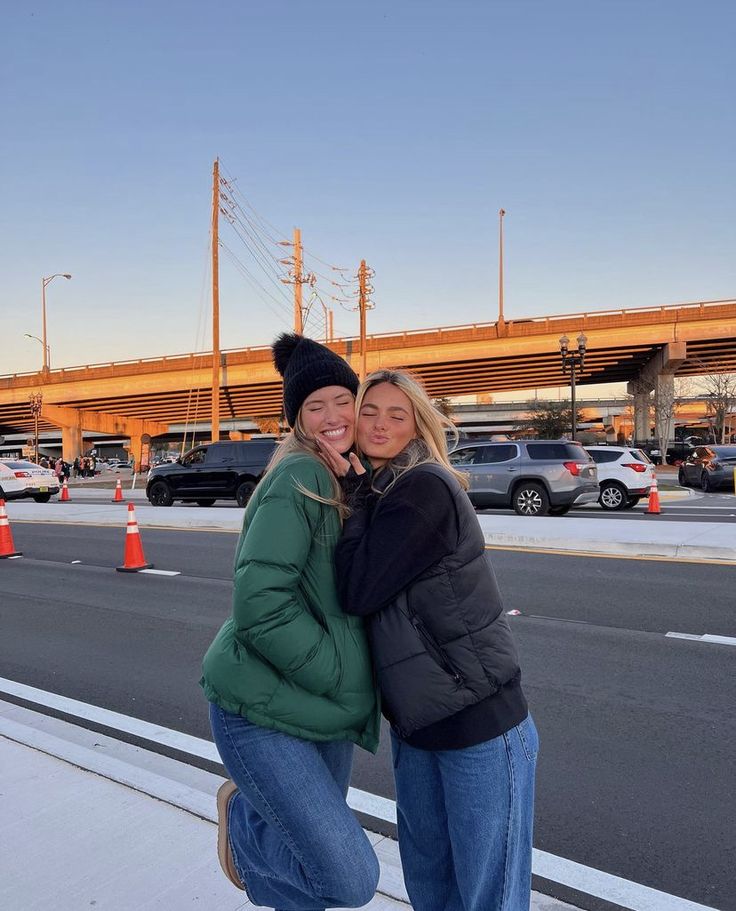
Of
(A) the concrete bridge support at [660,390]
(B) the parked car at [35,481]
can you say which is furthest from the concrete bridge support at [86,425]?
(A) the concrete bridge support at [660,390]

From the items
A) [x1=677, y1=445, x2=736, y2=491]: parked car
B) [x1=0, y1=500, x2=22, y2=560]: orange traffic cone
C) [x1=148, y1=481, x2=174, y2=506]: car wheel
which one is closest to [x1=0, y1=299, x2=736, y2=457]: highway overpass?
[x1=148, y1=481, x2=174, y2=506]: car wheel

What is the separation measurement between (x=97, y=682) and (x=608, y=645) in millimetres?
3894

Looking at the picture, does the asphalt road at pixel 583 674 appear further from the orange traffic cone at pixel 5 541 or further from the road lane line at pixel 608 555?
the orange traffic cone at pixel 5 541

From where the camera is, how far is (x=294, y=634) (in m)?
1.86

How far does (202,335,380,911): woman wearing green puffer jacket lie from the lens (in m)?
1.88

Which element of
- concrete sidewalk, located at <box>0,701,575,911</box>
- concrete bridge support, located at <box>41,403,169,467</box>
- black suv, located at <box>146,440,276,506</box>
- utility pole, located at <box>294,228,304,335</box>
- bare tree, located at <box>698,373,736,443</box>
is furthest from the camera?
concrete bridge support, located at <box>41,403,169,467</box>

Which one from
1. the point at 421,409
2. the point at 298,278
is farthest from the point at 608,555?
the point at 298,278

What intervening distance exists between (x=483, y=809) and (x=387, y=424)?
105cm

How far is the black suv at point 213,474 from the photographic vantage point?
20.3m

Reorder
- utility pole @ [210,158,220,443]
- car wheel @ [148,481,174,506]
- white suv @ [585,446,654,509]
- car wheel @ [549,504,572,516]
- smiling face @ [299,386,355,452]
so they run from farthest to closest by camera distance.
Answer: utility pole @ [210,158,220,443] → car wheel @ [148,481,174,506] → white suv @ [585,446,654,509] → car wheel @ [549,504,572,516] → smiling face @ [299,386,355,452]

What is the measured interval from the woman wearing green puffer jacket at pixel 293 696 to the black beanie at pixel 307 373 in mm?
286

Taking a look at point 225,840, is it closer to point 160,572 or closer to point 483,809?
point 483,809

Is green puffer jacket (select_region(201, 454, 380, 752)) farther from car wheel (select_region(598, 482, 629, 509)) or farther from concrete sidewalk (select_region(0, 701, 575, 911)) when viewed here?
car wheel (select_region(598, 482, 629, 509))

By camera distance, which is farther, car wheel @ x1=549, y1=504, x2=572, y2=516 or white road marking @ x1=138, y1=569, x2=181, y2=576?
car wheel @ x1=549, y1=504, x2=572, y2=516
